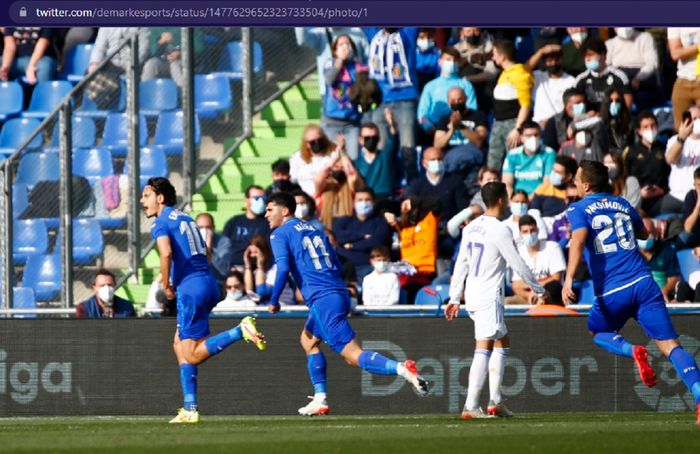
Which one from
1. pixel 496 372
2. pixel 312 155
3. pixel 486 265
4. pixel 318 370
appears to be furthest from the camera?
pixel 312 155

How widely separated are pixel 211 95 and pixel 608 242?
879 centimetres

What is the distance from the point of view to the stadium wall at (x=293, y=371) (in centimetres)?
1600

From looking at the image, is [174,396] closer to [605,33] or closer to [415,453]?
[415,453]

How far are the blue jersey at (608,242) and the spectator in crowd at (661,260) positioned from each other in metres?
5.09

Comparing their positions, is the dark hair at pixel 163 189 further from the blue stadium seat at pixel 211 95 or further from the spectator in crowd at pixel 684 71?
the spectator in crowd at pixel 684 71

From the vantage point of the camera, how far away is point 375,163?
2039 centimetres

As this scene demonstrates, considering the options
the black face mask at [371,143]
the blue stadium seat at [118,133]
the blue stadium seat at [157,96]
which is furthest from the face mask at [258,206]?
the blue stadium seat at [157,96]

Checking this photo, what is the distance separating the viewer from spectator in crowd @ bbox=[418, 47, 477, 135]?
20781mm

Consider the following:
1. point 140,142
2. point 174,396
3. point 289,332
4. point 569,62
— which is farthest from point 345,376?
point 569,62

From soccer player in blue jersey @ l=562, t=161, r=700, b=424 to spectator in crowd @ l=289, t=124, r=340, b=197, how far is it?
292 inches

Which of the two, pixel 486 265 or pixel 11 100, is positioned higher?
pixel 11 100

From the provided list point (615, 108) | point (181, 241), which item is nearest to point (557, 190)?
point (615, 108)

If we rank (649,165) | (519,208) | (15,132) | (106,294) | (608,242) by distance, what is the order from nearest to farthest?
(608,242)
(106,294)
(519,208)
(649,165)
(15,132)

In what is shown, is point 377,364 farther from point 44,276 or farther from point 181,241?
point 44,276
